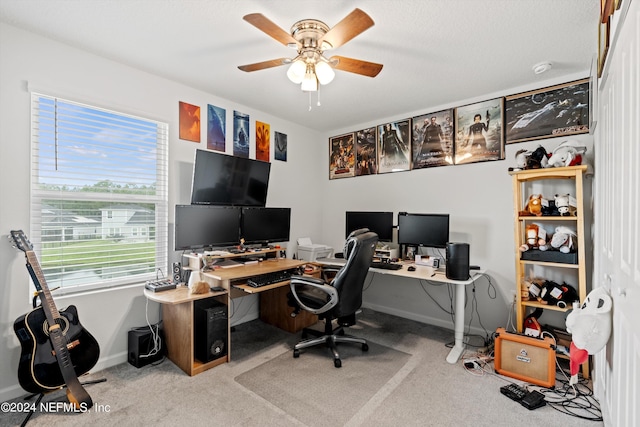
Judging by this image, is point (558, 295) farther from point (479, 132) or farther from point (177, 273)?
point (177, 273)

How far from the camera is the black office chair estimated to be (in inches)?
97.0

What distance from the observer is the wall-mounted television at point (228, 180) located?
2.84 m

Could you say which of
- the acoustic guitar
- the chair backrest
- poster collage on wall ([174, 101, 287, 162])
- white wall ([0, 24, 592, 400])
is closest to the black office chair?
the chair backrest

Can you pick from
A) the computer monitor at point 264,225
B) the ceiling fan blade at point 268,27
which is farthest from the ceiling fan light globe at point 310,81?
the computer monitor at point 264,225

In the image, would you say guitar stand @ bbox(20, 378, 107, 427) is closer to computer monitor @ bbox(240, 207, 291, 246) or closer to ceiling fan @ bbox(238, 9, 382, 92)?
computer monitor @ bbox(240, 207, 291, 246)

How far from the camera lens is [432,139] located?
11.3 ft

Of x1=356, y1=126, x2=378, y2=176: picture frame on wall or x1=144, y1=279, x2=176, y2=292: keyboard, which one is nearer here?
x1=144, y1=279, x2=176, y2=292: keyboard

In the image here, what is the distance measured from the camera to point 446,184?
3.37m

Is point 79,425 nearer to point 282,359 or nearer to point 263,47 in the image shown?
point 282,359

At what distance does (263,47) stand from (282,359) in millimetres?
2550

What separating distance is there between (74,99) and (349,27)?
2.16 m

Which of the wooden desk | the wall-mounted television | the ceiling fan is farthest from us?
the wall-mounted television

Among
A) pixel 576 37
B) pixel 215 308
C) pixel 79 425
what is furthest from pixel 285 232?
pixel 576 37

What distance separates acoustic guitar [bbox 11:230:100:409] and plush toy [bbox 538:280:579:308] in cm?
346
